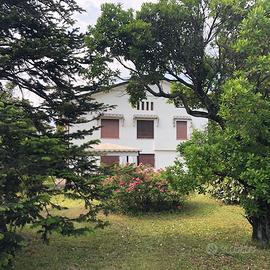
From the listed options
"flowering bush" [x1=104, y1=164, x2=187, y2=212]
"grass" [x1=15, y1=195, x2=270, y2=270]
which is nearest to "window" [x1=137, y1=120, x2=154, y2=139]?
"flowering bush" [x1=104, y1=164, x2=187, y2=212]

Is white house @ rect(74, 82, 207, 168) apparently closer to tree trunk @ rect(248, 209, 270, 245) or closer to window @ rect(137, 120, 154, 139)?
window @ rect(137, 120, 154, 139)

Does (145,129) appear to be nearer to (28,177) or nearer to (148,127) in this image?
(148,127)

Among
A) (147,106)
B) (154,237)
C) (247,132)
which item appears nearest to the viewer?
(247,132)

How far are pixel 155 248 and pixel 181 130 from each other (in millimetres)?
25304

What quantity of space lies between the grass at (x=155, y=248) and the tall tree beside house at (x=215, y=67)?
0.90 meters

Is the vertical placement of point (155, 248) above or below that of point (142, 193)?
below

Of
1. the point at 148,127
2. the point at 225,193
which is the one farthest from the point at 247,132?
the point at 148,127

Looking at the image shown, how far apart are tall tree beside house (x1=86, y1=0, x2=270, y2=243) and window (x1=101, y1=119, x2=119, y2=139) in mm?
20793

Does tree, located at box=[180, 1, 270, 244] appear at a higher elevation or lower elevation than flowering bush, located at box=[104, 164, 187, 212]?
higher

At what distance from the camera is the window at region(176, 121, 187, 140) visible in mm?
33312

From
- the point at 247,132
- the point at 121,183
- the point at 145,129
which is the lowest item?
the point at 121,183

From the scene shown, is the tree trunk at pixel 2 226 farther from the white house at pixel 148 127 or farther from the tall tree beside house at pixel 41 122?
the white house at pixel 148 127

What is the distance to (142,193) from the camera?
518 inches

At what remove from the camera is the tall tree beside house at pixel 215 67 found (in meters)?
7.02
